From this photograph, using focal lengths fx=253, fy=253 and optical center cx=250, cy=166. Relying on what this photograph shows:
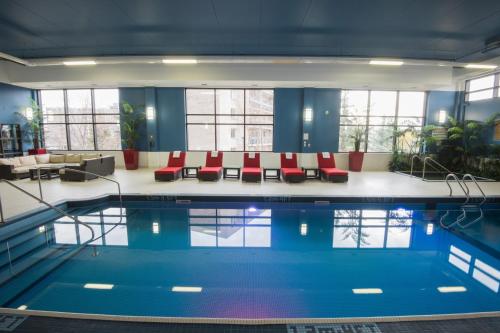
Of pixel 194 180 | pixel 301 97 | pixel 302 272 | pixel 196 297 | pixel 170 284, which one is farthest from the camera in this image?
pixel 301 97

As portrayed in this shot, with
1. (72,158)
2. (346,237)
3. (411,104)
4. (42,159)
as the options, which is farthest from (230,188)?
(411,104)

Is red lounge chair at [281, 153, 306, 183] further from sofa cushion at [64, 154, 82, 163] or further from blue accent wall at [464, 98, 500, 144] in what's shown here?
sofa cushion at [64, 154, 82, 163]

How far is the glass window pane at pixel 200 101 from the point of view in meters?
10.3

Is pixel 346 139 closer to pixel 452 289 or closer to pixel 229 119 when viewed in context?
pixel 229 119

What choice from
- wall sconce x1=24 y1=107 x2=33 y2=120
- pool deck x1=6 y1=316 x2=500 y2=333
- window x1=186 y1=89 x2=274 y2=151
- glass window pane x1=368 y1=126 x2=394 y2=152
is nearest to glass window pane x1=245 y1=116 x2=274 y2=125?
window x1=186 y1=89 x2=274 y2=151

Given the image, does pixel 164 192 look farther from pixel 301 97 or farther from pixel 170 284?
pixel 301 97

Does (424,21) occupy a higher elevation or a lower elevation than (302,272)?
higher

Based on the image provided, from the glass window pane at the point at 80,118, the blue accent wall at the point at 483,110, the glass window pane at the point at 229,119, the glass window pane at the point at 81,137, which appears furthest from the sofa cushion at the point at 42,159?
the blue accent wall at the point at 483,110

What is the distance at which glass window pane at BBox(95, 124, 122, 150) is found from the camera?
34.8 ft

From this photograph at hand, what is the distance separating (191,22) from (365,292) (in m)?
5.43

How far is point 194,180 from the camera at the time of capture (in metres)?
7.95

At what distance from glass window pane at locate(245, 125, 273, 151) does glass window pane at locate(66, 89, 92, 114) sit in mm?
6677

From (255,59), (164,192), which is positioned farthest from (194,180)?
(255,59)

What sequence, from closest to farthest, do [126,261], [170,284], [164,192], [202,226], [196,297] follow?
[196,297], [170,284], [126,261], [202,226], [164,192]
